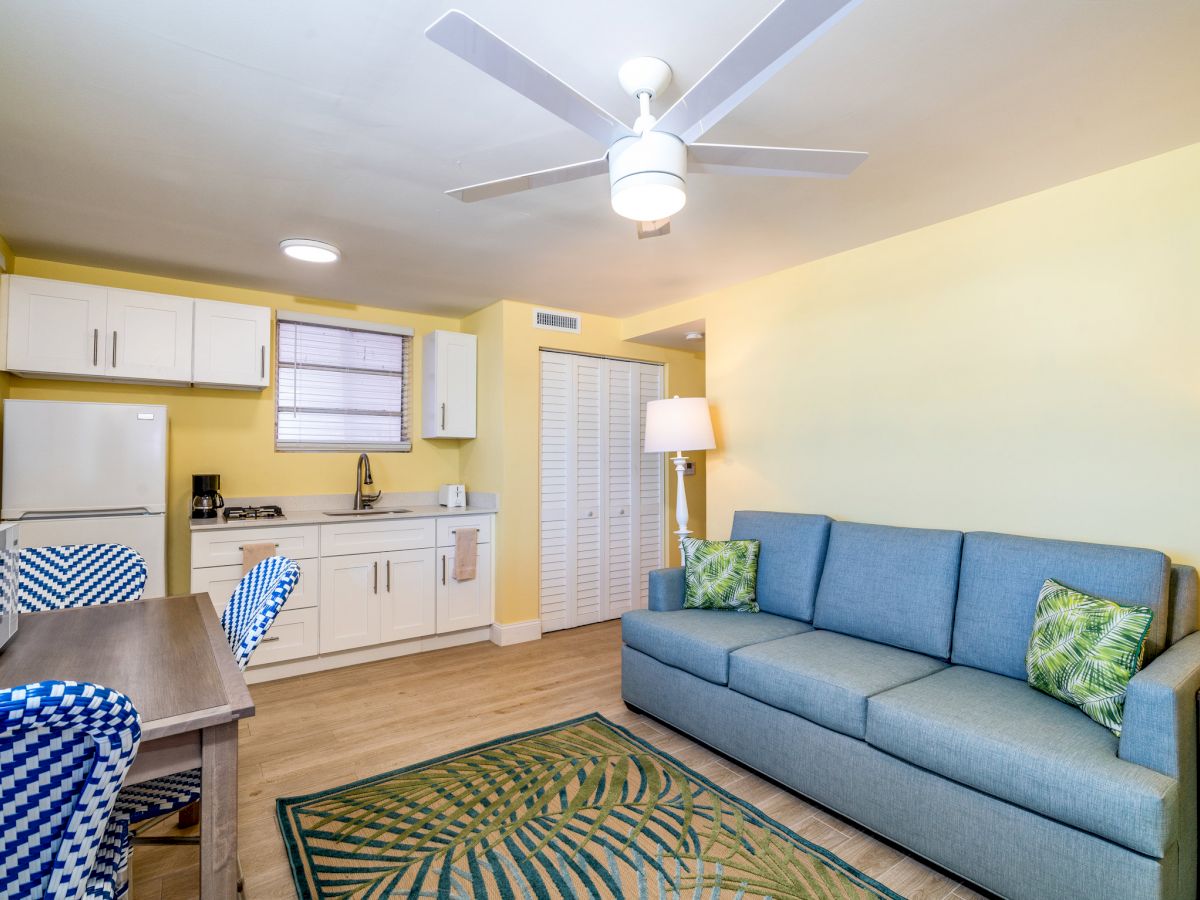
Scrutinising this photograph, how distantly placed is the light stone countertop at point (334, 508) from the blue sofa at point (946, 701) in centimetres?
172

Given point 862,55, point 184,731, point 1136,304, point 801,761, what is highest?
point 862,55

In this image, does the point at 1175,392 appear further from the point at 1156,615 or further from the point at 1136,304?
the point at 1156,615

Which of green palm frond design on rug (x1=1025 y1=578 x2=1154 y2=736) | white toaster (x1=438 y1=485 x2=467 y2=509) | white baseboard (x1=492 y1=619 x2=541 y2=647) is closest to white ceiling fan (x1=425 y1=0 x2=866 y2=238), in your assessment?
green palm frond design on rug (x1=1025 y1=578 x2=1154 y2=736)

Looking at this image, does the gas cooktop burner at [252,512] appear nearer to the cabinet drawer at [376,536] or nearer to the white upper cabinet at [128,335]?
the cabinet drawer at [376,536]

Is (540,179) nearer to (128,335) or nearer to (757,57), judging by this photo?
(757,57)

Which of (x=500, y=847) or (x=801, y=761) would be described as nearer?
(x=500, y=847)

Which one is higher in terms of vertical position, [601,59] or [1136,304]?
[601,59]

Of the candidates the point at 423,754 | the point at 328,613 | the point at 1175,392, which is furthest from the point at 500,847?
the point at 1175,392

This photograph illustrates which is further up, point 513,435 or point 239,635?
point 513,435

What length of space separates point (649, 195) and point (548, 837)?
83.1 inches

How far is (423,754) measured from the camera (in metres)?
2.65

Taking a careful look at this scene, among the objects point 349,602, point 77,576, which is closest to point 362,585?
point 349,602

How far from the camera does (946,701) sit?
1.99 metres

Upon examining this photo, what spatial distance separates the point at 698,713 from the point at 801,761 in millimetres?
531
